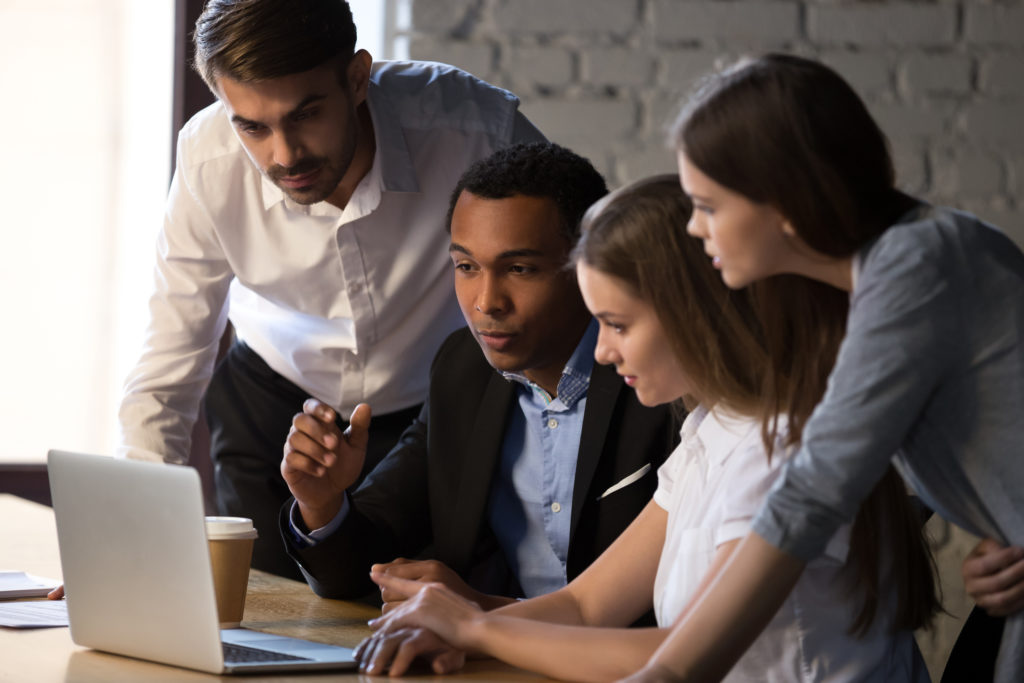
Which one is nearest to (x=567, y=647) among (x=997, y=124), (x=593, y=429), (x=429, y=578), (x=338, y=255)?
(x=429, y=578)

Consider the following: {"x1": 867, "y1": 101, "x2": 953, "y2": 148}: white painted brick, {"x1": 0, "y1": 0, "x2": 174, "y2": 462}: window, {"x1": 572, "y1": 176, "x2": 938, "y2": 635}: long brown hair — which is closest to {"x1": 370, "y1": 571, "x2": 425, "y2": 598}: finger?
{"x1": 572, "y1": 176, "x2": 938, "y2": 635}: long brown hair

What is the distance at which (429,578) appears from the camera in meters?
1.31

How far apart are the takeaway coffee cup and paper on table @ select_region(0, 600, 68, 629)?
0.47 feet

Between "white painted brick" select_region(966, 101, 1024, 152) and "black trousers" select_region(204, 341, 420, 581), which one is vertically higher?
"white painted brick" select_region(966, 101, 1024, 152)

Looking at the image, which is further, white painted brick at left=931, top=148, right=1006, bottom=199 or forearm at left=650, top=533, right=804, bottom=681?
white painted brick at left=931, top=148, right=1006, bottom=199

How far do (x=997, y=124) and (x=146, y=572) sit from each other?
5.41 ft

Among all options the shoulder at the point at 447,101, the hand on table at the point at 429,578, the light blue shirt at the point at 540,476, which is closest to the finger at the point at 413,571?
the hand on table at the point at 429,578

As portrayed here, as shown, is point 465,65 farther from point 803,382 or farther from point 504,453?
point 803,382

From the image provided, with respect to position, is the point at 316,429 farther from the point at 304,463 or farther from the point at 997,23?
the point at 997,23

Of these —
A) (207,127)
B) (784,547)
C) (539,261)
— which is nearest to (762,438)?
(784,547)

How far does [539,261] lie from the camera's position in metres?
1.45

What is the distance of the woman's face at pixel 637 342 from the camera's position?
1.12 meters

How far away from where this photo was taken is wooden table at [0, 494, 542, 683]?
994 mm

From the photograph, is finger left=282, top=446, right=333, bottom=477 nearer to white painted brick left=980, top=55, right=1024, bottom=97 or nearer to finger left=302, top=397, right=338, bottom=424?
finger left=302, top=397, right=338, bottom=424
